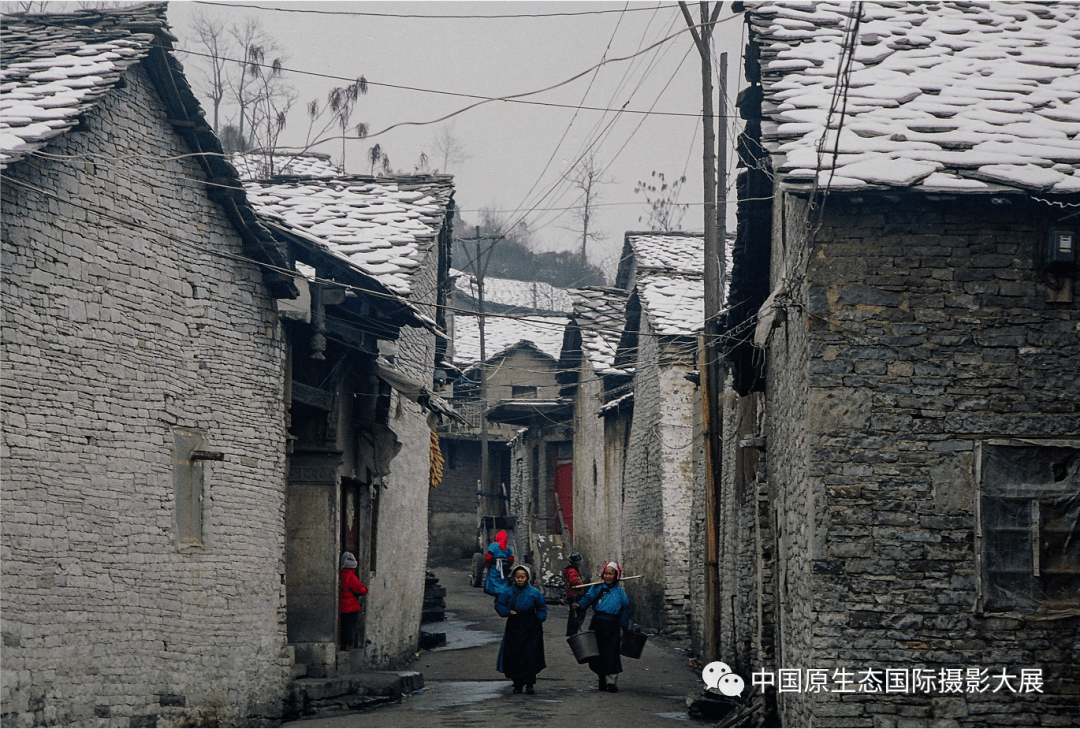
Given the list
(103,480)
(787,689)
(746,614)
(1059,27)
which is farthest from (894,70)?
(103,480)

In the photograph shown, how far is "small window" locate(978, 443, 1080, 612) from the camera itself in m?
7.92

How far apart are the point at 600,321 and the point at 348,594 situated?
1309 centimetres

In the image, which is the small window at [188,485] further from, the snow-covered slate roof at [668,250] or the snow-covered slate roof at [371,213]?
the snow-covered slate roof at [668,250]

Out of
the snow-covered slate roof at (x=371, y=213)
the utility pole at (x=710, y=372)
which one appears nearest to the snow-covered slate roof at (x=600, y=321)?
the snow-covered slate roof at (x=371, y=213)

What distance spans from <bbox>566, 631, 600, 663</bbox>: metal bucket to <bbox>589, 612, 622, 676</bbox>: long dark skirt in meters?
0.15

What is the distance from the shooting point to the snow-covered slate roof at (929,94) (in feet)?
26.2

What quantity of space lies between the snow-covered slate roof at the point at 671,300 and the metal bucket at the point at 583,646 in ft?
26.9

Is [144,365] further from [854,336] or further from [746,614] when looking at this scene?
[746,614]

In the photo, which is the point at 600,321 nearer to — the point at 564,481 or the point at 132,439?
the point at 564,481

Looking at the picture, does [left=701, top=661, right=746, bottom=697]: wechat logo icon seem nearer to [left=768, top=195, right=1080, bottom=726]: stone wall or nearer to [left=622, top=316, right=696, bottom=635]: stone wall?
[left=768, top=195, right=1080, bottom=726]: stone wall

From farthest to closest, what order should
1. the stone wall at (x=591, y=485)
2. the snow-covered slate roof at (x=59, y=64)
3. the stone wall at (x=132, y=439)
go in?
the stone wall at (x=591, y=485) < the snow-covered slate roof at (x=59, y=64) < the stone wall at (x=132, y=439)

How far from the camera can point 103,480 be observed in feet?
31.0

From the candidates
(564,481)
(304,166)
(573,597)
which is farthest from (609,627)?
(564,481)

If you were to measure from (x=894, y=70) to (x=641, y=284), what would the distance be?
12.2 m
